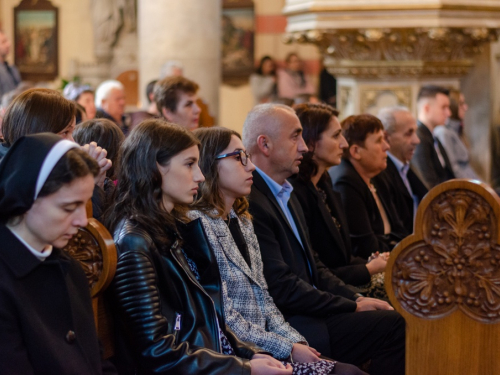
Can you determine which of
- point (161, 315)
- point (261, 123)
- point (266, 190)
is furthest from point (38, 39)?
point (161, 315)

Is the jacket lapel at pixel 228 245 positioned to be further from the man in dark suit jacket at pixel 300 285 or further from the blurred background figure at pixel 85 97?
the blurred background figure at pixel 85 97

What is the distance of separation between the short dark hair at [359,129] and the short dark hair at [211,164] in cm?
173

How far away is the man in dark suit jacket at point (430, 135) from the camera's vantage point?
6281 mm

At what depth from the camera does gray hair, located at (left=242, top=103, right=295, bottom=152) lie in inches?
154

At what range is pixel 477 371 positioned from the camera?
2992 millimetres

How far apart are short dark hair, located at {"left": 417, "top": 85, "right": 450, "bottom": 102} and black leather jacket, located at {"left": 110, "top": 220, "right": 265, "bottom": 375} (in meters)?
4.14

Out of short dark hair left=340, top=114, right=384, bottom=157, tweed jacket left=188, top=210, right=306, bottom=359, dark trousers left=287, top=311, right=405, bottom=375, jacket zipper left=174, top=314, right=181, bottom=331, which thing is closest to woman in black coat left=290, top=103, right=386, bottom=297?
short dark hair left=340, top=114, right=384, bottom=157

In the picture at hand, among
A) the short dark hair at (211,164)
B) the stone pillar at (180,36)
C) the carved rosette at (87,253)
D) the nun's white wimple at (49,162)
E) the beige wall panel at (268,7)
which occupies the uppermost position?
the beige wall panel at (268,7)

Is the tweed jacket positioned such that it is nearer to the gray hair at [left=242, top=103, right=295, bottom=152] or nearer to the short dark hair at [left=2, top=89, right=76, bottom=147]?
the short dark hair at [left=2, top=89, right=76, bottom=147]

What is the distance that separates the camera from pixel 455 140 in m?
7.11

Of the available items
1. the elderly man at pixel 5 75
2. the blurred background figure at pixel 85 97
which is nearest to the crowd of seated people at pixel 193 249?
the blurred background figure at pixel 85 97

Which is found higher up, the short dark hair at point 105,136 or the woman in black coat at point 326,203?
the short dark hair at point 105,136

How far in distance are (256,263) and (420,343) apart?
713 mm

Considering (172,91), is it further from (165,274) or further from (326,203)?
(165,274)
